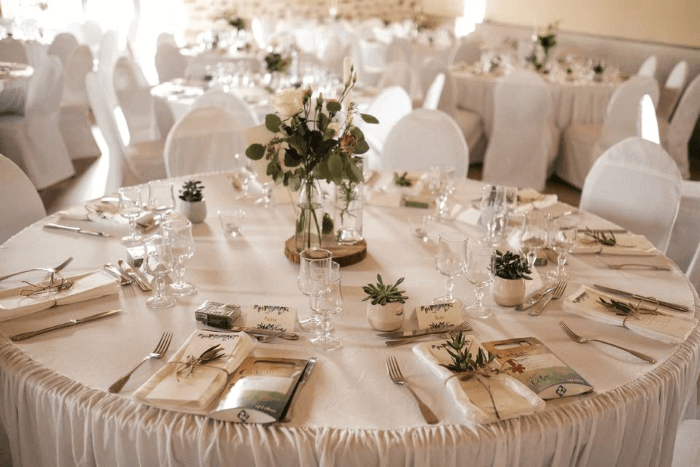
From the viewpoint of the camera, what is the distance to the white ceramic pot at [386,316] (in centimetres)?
162

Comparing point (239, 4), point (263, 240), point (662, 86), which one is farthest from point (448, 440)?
point (239, 4)

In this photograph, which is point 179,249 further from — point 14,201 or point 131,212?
point 14,201

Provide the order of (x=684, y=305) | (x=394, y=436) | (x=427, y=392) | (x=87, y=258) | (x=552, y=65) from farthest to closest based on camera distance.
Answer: (x=552, y=65) < (x=87, y=258) < (x=684, y=305) < (x=427, y=392) < (x=394, y=436)

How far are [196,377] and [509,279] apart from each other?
0.88m

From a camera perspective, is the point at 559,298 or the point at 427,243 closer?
the point at 559,298

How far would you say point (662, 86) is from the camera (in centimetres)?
709

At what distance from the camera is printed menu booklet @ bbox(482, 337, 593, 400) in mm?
1403

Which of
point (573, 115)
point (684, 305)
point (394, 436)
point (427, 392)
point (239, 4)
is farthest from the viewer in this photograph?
point (239, 4)

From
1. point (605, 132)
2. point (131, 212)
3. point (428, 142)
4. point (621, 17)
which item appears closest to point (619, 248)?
point (428, 142)

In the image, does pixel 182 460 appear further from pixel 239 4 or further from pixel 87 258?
pixel 239 4

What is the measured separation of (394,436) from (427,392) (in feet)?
0.58

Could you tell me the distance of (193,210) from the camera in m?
2.33

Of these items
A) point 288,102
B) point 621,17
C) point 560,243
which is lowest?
point 560,243

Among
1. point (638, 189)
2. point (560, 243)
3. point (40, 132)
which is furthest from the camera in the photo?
point (40, 132)
